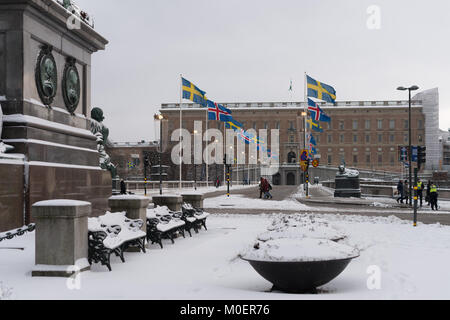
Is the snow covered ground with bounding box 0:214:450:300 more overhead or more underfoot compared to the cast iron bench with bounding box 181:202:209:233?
more underfoot

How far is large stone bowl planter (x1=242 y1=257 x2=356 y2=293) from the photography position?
6508mm

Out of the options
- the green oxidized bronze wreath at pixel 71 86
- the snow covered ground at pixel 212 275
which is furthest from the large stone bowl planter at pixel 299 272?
the green oxidized bronze wreath at pixel 71 86

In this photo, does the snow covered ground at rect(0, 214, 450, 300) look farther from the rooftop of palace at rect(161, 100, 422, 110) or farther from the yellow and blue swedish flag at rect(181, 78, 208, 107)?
the rooftop of palace at rect(161, 100, 422, 110)

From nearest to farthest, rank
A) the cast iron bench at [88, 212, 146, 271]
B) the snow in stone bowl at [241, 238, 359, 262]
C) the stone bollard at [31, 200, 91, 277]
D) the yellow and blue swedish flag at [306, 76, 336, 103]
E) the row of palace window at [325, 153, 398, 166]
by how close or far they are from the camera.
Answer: the snow in stone bowl at [241, 238, 359, 262] → the stone bollard at [31, 200, 91, 277] → the cast iron bench at [88, 212, 146, 271] → the yellow and blue swedish flag at [306, 76, 336, 103] → the row of palace window at [325, 153, 398, 166]

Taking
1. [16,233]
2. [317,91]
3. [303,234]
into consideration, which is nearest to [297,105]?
[317,91]

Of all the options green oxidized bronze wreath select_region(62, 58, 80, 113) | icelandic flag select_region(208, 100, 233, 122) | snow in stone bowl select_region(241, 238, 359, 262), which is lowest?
snow in stone bowl select_region(241, 238, 359, 262)

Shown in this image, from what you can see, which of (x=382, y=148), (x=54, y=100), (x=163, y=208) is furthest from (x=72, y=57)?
(x=382, y=148)

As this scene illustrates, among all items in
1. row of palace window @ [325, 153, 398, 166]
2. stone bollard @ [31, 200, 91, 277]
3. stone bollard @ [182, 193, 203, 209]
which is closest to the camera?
stone bollard @ [31, 200, 91, 277]

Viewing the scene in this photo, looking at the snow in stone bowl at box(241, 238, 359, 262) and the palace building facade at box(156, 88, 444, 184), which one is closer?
the snow in stone bowl at box(241, 238, 359, 262)

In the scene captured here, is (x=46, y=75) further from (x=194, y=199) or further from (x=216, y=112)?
(x=216, y=112)

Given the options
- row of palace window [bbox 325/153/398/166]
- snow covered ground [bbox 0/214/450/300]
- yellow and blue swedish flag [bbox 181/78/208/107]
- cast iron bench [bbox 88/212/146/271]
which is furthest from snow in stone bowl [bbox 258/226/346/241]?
row of palace window [bbox 325/153/398/166]

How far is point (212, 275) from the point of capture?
8.27 metres
